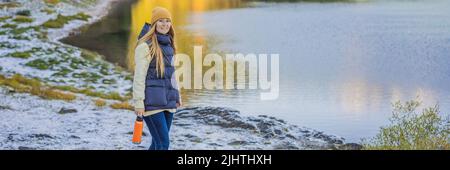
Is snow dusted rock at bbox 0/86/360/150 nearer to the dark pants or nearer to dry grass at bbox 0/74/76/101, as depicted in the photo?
dry grass at bbox 0/74/76/101

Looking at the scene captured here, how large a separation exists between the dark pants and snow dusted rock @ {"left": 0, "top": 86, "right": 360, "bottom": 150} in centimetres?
442

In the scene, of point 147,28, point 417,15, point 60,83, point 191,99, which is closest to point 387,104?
point 191,99

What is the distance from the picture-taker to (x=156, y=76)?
10.3 m

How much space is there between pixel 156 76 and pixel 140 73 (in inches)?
11.8

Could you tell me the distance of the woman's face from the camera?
10180 mm

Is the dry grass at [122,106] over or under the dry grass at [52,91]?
under

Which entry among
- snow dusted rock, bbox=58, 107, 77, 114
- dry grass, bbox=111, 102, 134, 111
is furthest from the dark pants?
dry grass, bbox=111, 102, 134, 111

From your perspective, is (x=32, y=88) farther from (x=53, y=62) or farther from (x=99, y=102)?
(x=53, y=62)

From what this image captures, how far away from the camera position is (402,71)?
3262 centimetres

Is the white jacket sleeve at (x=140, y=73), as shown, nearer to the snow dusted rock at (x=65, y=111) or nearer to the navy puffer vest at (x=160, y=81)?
the navy puffer vest at (x=160, y=81)

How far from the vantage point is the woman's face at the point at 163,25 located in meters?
10.2

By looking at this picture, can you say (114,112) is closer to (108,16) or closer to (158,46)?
(158,46)

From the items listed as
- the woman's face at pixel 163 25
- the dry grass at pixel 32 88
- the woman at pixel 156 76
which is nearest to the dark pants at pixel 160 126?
the woman at pixel 156 76

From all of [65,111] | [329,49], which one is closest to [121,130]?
[65,111]
